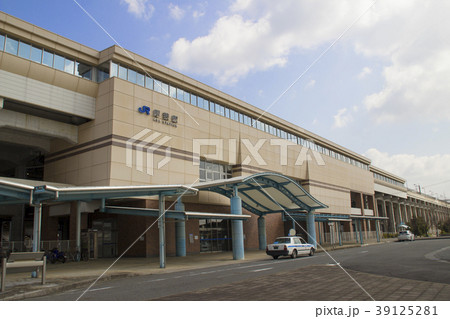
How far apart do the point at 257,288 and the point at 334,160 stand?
5345 centimetres

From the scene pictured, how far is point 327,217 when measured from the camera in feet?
124

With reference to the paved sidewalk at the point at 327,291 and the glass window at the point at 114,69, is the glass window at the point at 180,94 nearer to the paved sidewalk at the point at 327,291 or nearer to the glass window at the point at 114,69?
the glass window at the point at 114,69

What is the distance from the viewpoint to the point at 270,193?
3262 centimetres

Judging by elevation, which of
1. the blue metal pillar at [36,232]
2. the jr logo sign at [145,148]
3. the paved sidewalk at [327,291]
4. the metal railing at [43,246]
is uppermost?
the jr logo sign at [145,148]

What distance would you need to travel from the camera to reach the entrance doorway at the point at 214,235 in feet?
112

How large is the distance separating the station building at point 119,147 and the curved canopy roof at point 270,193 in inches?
4.3

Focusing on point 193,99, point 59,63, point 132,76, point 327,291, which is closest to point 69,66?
point 59,63

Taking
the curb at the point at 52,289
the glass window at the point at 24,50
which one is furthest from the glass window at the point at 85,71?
the curb at the point at 52,289

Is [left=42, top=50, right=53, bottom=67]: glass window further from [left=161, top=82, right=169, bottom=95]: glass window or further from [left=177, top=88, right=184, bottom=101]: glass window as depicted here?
[left=177, top=88, right=184, bottom=101]: glass window

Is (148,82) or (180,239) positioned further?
(148,82)

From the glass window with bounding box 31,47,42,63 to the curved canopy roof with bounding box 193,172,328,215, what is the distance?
1432 cm

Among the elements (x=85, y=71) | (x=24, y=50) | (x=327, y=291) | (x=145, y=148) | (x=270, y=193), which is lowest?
(x=327, y=291)

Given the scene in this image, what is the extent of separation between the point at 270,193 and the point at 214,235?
7360mm

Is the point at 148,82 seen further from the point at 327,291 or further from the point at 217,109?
the point at 327,291
